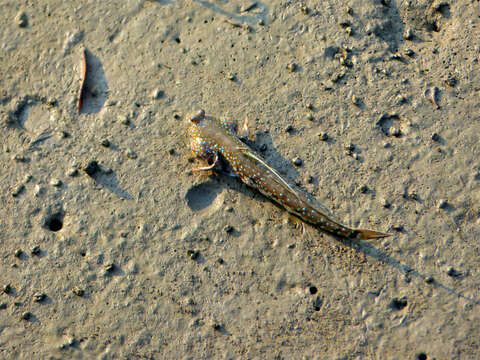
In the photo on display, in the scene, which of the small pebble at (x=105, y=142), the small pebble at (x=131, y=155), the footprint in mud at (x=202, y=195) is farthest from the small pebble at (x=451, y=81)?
the small pebble at (x=105, y=142)

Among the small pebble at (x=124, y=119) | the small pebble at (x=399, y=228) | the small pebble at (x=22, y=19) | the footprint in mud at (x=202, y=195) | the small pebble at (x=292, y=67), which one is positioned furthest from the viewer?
the small pebble at (x=22, y=19)

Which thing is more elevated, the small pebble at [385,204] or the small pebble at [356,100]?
the small pebble at [356,100]

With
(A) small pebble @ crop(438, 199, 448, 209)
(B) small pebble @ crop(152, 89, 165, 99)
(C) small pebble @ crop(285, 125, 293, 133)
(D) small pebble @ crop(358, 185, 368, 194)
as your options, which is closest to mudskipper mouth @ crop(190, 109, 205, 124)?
(B) small pebble @ crop(152, 89, 165, 99)

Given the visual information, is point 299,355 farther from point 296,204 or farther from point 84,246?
point 84,246

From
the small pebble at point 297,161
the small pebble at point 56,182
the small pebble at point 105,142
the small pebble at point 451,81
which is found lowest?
the small pebble at point 56,182

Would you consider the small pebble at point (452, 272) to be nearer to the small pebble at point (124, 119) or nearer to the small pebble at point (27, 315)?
the small pebble at point (124, 119)

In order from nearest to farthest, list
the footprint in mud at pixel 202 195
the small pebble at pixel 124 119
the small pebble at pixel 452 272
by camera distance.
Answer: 1. the small pebble at pixel 452 272
2. the footprint in mud at pixel 202 195
3. the small pebble at pixel 124 119

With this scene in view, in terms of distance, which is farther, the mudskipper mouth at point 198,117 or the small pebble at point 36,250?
the mudskipper mouth at point 198,117
